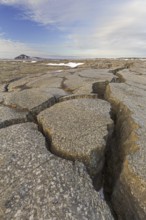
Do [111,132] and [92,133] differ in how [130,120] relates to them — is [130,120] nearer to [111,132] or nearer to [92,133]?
[111,132]

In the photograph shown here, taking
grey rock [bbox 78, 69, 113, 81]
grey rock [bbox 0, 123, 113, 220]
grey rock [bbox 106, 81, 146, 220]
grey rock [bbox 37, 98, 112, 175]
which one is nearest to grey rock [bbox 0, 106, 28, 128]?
grey rock [bbox 37, 98, 112, 175]

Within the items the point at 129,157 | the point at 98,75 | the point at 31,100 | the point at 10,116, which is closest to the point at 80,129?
the point at 129,157

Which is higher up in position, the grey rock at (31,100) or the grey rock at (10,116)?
the grey rock at (31,100)

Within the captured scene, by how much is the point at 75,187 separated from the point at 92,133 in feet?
4.48

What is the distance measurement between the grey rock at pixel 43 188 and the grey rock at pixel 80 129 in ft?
0.86

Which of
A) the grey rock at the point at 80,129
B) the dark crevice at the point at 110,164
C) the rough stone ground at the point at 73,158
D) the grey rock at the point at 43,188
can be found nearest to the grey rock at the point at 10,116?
the rough stone ground at the point at 73,158

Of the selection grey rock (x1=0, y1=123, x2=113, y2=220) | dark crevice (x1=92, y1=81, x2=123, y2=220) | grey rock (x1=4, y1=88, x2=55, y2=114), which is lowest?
dark crevice (x1=92, y1=81, x2=123, y2=220)

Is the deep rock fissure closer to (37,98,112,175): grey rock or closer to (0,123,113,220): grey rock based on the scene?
(37,98,112,175): grey rock

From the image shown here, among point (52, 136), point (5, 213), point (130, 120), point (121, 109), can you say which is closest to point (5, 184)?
point (5, 213)

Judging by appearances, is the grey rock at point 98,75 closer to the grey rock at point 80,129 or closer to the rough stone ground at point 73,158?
the rough stone ground at point 73,158

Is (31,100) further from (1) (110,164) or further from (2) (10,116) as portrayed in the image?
(1) (110,164)

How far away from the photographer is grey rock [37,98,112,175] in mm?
4125

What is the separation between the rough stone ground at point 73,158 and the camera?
316cm

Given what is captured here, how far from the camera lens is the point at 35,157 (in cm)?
390
